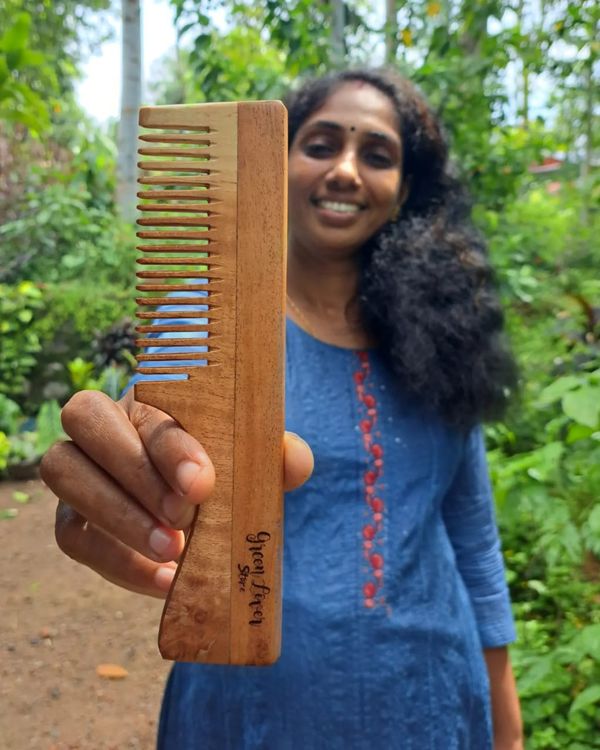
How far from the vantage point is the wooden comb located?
2.45ft

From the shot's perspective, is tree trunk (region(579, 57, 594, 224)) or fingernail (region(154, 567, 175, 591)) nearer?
fingernail (region(154, 567, 175, 591))

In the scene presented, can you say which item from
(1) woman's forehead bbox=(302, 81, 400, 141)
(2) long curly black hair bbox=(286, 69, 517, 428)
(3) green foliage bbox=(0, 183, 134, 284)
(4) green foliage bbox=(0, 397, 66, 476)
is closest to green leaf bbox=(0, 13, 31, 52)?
(2) long curly black hair bbox=(286, 69, 517, 428)

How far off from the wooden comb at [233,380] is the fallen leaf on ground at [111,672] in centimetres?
263

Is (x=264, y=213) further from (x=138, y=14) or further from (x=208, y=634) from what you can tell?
(x=138, y=14)

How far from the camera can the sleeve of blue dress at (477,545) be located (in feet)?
4.62

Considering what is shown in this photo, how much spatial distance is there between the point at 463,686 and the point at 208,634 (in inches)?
27.0

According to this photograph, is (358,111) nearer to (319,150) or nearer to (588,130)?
(319,150)

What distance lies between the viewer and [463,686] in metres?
1.24

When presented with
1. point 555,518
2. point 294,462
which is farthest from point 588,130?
point 294,462

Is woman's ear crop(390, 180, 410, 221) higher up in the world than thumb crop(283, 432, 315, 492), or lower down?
higher up

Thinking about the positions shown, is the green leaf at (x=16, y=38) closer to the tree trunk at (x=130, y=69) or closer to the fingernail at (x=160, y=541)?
the fingernail at (x=160, y=541)

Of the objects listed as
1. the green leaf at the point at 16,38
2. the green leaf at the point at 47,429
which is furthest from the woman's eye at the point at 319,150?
the green leaf at the point at 47,429

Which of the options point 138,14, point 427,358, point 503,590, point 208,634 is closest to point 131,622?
point 503,590

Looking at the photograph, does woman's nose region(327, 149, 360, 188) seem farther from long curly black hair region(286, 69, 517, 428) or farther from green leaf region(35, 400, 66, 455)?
green leaf region(35, 400, 66, 455)
